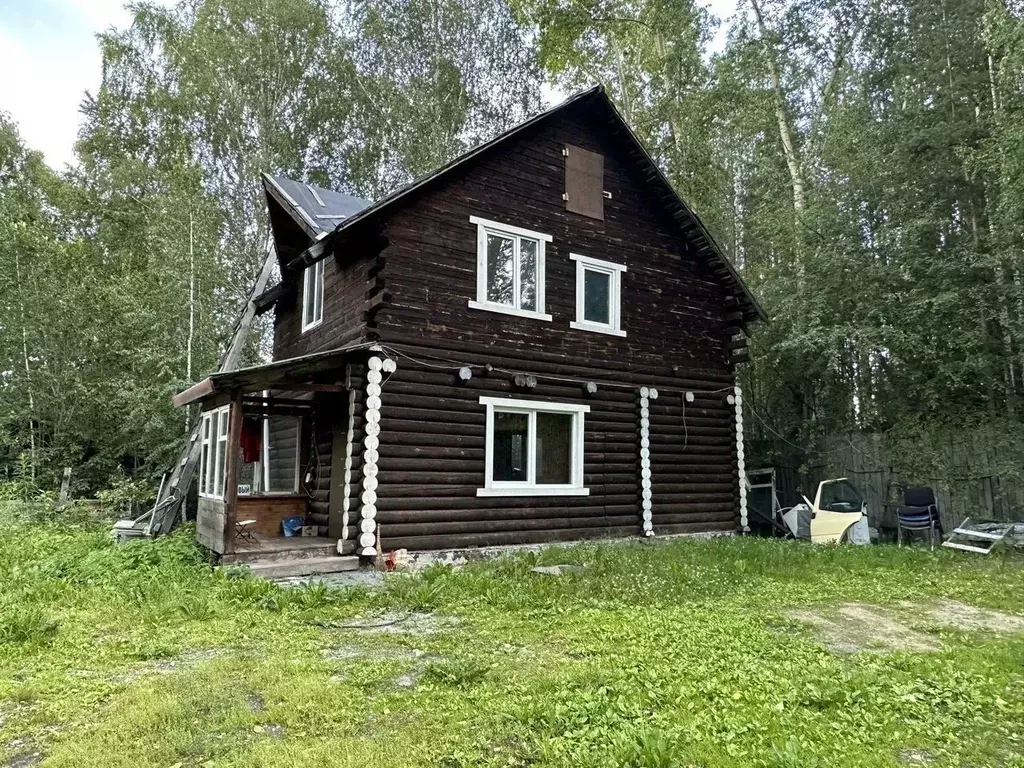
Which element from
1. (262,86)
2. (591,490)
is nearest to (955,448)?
(591,490)

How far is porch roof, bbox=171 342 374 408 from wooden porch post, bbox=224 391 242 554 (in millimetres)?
257

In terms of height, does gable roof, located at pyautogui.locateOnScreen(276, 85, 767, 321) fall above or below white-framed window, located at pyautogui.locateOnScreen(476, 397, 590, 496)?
above

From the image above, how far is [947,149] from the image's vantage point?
14.8 metres

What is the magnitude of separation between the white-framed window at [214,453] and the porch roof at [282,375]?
3.28ft

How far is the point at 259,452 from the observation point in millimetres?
13453

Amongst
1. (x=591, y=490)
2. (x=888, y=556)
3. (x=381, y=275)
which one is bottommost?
(x=888, y=556)

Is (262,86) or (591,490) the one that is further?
(262,86)

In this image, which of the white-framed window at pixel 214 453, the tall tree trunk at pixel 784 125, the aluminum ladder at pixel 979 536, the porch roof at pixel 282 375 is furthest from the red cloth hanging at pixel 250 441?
the tall tree trunk at pixel 784 125

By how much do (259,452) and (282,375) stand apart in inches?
198

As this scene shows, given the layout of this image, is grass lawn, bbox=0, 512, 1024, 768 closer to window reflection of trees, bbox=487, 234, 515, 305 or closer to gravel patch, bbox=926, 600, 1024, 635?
gravel patch, bbox=926, 600, 1024, 635

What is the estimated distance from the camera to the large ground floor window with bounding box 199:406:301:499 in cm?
1092

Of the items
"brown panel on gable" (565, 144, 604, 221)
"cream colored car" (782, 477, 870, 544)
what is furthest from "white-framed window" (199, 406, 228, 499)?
"cream colored car" (782, 477, 870, 544)

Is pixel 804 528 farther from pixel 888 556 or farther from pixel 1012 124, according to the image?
pixel 1012 124

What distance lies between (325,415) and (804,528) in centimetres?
1017
